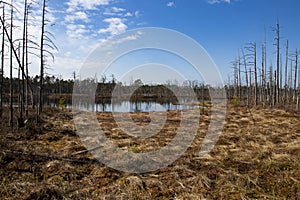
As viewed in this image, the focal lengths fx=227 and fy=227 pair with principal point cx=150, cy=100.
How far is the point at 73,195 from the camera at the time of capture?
14.9 ft

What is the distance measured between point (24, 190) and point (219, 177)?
14.1 ft

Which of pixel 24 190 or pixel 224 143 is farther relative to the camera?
pixel 224 143

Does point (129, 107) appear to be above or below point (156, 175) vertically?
above

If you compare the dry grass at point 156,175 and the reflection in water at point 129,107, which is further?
the reflection in water at point 129,107

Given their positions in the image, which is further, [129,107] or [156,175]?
[129,107]

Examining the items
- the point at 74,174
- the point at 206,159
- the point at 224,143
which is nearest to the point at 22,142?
the point at 74,174

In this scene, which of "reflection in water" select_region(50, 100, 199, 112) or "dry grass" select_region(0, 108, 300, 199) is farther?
"reflection in water" select_region(50, 100, 199, 112)

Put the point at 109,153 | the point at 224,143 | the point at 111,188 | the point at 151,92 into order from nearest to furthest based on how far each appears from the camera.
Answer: the point at 111,188
the point at 109,153
the point at 224,143
the point at 151,92

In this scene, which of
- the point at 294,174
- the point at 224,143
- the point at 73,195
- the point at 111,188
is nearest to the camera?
the point at 73,195

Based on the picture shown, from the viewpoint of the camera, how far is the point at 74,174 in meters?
5.62

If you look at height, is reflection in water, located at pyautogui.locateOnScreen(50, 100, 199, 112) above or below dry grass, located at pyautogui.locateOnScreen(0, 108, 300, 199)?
above

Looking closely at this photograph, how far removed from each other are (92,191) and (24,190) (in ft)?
4.40

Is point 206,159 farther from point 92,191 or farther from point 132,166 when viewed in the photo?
point 92,191

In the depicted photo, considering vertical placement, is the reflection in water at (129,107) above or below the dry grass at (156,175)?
above
